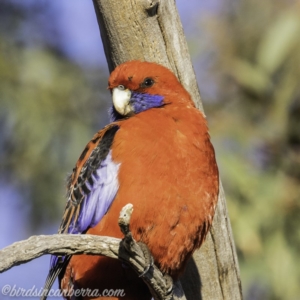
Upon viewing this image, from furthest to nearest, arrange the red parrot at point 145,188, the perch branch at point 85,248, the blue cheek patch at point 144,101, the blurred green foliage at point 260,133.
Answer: the blurred green foliage at point 260,133 → the blue cheek patch at point 144,101 → the red parrot at point 145,188 → the perch branch at point 85,248

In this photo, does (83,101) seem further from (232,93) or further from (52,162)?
(232,93)

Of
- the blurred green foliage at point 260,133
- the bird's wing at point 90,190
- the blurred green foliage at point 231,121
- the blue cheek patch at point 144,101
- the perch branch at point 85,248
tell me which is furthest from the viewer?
the blurred green foliage at point 231,121

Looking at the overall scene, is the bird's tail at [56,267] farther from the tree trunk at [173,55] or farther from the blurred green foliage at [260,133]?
the blurred green foliage at [260,133]

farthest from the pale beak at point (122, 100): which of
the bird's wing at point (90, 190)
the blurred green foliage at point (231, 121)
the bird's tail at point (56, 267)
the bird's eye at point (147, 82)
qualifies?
the blurred green foliage at point (231, 121)

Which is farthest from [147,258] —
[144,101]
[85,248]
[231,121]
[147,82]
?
[231,121]

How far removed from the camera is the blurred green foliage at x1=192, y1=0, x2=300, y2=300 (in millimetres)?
6488

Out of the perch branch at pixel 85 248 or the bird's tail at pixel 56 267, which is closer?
the perch branch at pixel 85 248

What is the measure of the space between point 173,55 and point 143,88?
0.31m

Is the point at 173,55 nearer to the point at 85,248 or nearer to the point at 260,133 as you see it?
the point at 85,248

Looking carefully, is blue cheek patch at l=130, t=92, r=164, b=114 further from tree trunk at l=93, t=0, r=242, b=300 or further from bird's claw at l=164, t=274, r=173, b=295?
bird's claw at l=164, t=274, r=173, b=295

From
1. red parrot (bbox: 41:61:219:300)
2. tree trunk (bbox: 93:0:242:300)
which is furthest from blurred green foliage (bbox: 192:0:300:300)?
red parrot (bbox: 41:61:219:300)

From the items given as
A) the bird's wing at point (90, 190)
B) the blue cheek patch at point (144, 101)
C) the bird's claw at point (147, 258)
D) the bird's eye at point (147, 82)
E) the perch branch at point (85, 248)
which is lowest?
the bird's claw at point (147, 258)

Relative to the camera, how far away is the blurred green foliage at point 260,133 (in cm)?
649

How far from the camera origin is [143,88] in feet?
13.7
